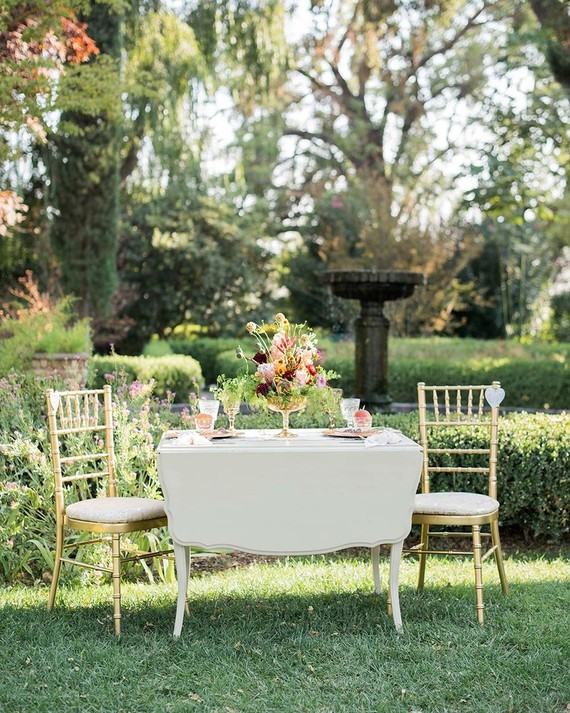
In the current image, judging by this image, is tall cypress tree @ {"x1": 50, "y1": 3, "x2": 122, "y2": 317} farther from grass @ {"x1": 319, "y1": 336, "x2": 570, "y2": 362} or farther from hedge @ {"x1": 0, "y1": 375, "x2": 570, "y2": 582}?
hedge @ {"x1": 0, "y1": 375, "x2": 570, "y2": 582}

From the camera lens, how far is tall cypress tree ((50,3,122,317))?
40.4ft

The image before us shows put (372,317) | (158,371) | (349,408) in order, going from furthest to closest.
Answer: (158,371) < (372,317) < (349,408)

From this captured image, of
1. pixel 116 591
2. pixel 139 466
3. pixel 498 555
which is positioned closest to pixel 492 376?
pixel 139 466

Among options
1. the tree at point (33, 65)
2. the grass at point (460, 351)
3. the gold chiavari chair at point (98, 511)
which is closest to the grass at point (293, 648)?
the gold chiavari chair at point (98, 511)

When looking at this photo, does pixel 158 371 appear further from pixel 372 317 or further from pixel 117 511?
pixel 117 511

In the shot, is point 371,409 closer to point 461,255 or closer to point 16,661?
point 16,661

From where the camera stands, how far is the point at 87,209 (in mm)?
12695

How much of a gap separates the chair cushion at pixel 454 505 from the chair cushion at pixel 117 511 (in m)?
1.13

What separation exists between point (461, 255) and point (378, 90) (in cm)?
517

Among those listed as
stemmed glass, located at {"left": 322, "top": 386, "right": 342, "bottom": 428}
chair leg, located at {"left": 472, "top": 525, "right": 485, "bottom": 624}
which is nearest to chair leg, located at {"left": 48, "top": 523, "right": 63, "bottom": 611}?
stemmed glass, located at {"left": 322, "top": 386, "right": 342, "bottom": 428}

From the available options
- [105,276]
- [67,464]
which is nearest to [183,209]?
[105,276]

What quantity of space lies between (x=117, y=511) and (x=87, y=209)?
9440mm

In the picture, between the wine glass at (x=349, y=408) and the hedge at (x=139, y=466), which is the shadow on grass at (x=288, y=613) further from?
the wine glass at (x=349, y=408)

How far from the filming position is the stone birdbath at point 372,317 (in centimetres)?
752
